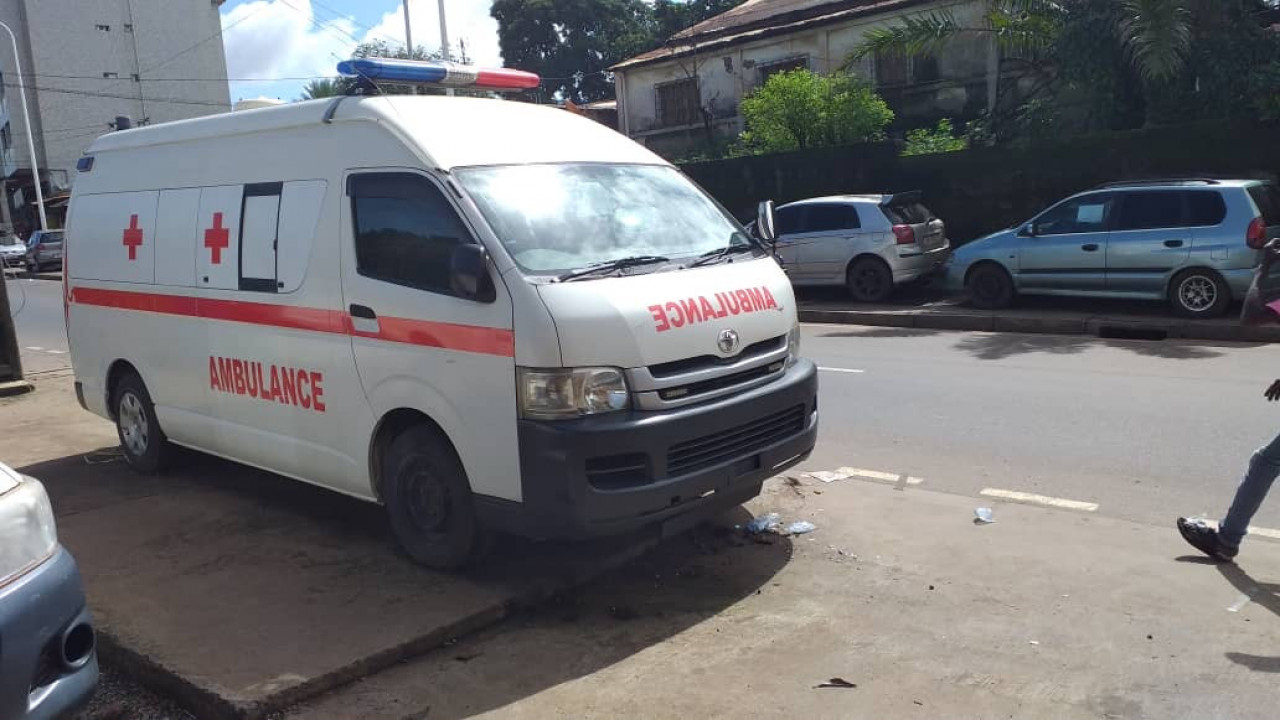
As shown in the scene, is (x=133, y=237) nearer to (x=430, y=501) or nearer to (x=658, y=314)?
(x=430, y=501)

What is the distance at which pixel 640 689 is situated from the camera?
154 inches

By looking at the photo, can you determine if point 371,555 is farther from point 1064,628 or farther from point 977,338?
point 977,338

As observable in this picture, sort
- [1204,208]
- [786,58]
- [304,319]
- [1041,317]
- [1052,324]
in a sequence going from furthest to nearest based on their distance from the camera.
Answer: [786,58] → [1041,317] → [1052,324] → [1204,208] → [304,319]

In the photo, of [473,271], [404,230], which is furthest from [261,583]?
[473,271]

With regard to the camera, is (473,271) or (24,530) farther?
(473,271)

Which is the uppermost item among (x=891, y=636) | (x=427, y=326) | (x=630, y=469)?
(x=427, y=326)

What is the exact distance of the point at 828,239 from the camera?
1573 centimetres

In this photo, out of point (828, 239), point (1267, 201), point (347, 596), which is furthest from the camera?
point (828, 239)

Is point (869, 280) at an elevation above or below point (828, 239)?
below

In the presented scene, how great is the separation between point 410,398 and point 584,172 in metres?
1.44

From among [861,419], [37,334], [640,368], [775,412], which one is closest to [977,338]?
[861,419]

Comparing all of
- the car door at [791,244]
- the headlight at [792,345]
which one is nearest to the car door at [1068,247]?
the car door at [791,244]

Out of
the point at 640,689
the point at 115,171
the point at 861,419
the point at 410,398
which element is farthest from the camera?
the point at 861,419

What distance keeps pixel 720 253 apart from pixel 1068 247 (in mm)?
9498
